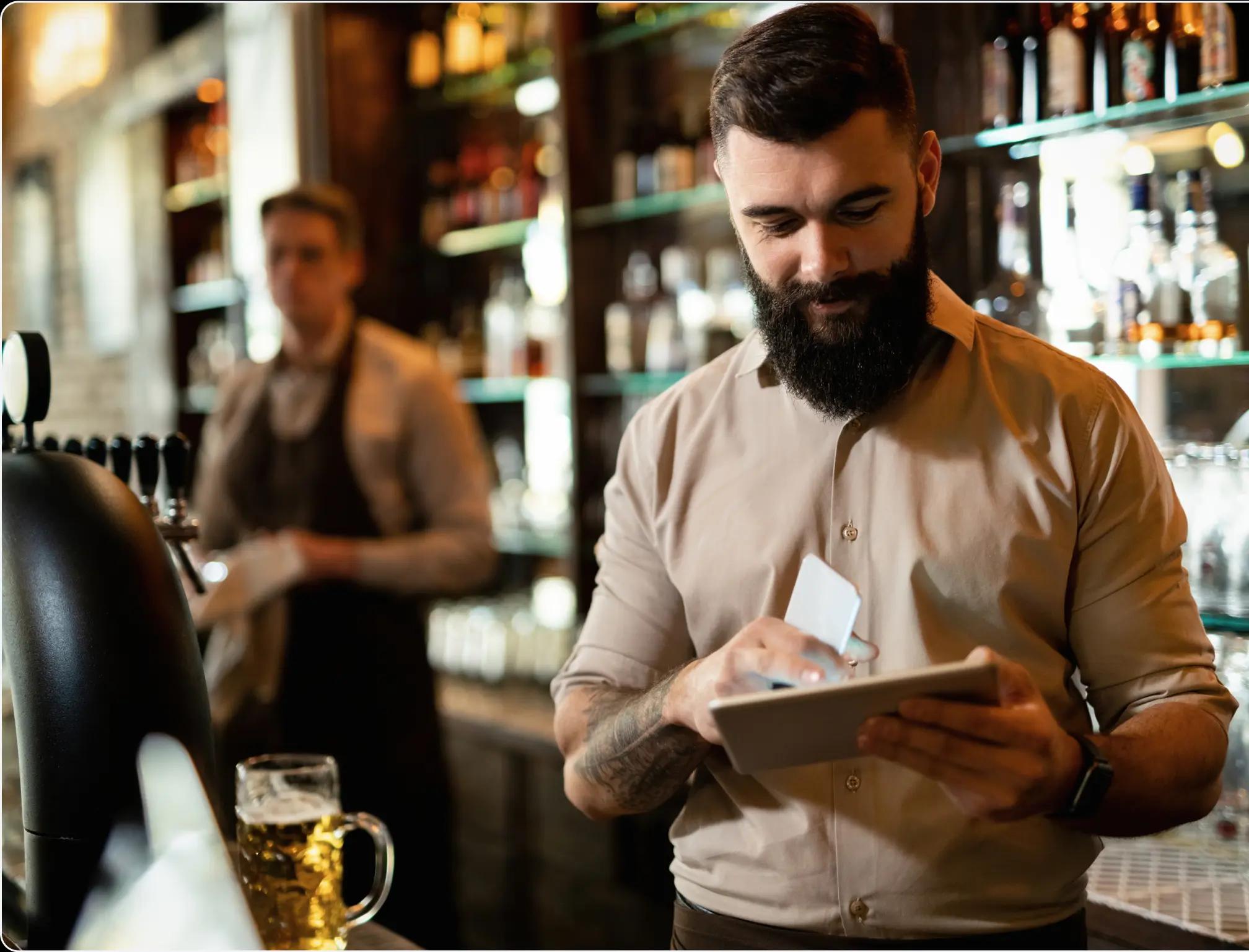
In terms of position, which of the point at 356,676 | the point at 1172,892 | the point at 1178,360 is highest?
the point at 1178,360

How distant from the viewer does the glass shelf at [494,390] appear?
3885 mm

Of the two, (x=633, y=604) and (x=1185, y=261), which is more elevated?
(x=1185, y=261)

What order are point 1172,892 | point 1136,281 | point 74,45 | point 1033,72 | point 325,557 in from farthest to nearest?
point 74,45 → point 325,557 → point 1033,72 → point 1136,281 → point 1172,892

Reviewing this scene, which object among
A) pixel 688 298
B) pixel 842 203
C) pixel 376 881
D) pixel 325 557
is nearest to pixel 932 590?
pixel 842 203

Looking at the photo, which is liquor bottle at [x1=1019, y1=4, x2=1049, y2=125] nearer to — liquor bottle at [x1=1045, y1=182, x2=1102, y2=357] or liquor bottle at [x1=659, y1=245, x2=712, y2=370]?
liquor bottle at [x1=1045, y1=182, x2=1102, y2=357]

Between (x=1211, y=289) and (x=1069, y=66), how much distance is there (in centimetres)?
44

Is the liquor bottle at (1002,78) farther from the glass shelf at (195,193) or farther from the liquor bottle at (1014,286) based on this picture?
the glass shelf at (195,193)

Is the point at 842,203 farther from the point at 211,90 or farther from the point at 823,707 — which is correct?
the point at 211,90

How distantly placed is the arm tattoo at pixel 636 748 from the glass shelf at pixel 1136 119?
1293mm

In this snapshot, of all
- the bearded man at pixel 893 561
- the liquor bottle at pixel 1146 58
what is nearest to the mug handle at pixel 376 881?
the bearded man at pixel 893 561

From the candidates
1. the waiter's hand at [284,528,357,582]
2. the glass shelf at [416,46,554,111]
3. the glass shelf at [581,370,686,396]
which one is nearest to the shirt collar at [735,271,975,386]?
the waiter's hand at [284,528,357,582]

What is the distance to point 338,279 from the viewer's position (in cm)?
293

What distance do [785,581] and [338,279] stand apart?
1.85m

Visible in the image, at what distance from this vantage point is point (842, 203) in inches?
50.3
